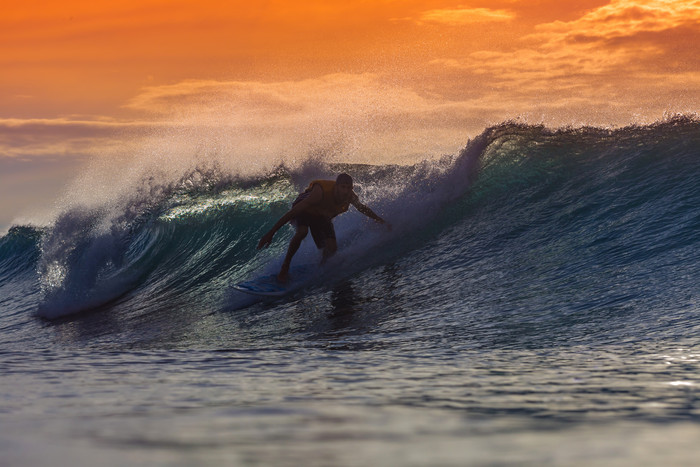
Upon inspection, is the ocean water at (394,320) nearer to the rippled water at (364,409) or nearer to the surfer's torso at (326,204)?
Answer: the rippled water at (364,409)

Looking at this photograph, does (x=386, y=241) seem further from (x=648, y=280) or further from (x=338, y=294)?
(x=648, y=280)

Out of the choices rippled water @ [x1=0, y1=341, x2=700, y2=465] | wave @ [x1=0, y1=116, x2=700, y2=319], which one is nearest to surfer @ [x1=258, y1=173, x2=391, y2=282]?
wave @ [x1=0, y1=116, x2=700, y2=319]

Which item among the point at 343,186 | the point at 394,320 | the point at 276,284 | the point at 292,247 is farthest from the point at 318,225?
the point at 394,320

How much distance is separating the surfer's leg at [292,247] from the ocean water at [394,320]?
34 cm

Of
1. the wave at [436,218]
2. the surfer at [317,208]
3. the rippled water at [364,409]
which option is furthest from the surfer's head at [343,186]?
the rippled water at [364,409]

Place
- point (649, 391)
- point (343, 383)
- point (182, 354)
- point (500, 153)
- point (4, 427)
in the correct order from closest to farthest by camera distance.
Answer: point (4, 427) → point (649, 391) → point (343, 383) → point (182, 354) → point (500, 153)

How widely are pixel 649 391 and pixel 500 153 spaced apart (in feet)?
27.2

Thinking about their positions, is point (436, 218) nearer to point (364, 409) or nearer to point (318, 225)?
point (318, 225)

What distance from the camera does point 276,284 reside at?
7.66 m

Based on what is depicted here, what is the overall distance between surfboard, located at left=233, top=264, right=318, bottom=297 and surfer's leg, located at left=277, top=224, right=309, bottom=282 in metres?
0.08

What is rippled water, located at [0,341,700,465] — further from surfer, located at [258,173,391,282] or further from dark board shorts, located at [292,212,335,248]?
dark board shorts, located at [292,212,335,248]

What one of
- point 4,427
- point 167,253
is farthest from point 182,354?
point 167,253

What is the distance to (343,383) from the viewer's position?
10.1 feet

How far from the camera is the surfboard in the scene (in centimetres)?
750
